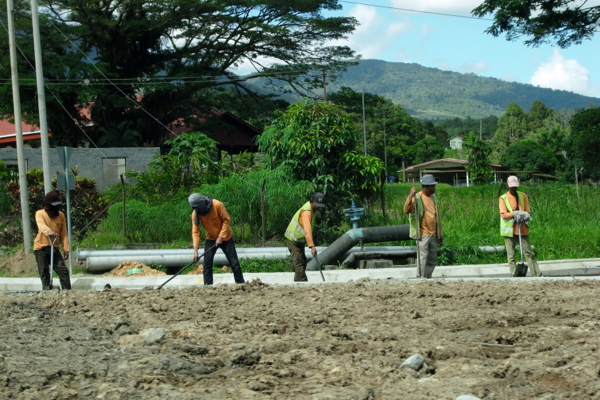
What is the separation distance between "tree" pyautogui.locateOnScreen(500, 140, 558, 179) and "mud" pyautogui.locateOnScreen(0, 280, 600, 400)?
57.4m

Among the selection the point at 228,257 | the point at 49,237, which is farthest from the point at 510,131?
the point at 49,237

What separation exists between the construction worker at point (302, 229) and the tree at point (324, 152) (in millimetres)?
4824

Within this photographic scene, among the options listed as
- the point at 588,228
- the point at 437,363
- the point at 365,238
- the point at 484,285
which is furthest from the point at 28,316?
the point at 588,228

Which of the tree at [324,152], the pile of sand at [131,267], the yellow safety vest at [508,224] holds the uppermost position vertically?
the tree at [324,152]

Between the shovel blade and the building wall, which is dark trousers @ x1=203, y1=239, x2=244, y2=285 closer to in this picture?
the shovel blade

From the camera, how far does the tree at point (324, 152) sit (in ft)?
50.1

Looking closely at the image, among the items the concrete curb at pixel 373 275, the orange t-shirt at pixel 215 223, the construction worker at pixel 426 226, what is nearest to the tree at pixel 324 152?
the concrete curb at pixel 373 275

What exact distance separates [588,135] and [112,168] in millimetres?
22636

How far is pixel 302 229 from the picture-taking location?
10281 mm

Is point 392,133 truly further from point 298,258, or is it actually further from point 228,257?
point 228,257

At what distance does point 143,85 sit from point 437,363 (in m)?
26.9

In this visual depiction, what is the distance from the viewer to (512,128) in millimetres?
87688

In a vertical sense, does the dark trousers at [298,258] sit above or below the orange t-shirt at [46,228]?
below

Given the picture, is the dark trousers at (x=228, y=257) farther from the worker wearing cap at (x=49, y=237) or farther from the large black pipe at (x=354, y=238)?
the large black pipe at (x=354, y=238)
